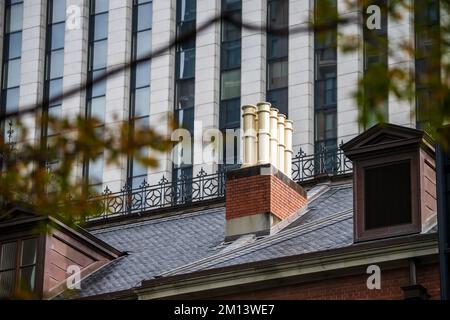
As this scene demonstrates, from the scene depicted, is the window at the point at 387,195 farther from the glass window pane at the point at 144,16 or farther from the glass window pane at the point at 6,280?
the glass window pane at the point at 144,16

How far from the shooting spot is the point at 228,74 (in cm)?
8856

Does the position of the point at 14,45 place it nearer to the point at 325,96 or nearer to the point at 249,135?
the point at 325,96

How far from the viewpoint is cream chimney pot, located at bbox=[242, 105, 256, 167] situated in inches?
1339

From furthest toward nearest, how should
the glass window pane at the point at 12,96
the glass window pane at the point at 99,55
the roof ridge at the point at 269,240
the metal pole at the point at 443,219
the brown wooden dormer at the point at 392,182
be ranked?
1. the glass window pane at the point at 12,96
2. the glass window pane at the point at 99,55
3. the roof ridge at the point at 269,240
4. the brown wooden dormer at the point at 392,182
5. the metal pole at the point at 443,219

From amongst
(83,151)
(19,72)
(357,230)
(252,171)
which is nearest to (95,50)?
(19,72)

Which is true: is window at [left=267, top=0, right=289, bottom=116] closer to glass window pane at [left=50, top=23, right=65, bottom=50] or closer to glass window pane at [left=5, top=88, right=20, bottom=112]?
glass window pane at [left=50, top=23, right=65, bottom=50]

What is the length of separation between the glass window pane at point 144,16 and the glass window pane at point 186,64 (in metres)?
2.61

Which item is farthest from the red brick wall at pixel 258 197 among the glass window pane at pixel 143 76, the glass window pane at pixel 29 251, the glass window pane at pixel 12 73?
the glass window pane at pixel 12 73

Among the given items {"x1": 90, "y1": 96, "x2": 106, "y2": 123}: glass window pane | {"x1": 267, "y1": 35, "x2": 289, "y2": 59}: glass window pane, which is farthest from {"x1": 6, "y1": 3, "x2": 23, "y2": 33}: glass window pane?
{"x1": 267, "y1": 35, "x2": 289, "y2": 59}: glass window pane

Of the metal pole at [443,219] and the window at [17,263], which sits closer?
the metal pole at [443,219]

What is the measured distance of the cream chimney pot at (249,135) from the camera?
34000mm
